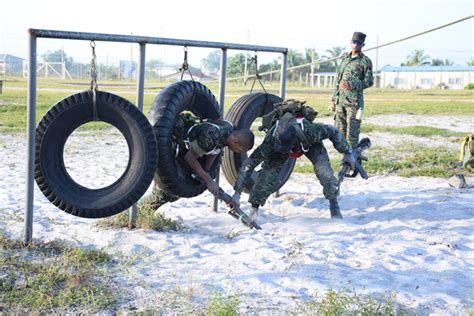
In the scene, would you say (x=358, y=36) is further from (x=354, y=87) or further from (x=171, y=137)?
(x=171, y=137)

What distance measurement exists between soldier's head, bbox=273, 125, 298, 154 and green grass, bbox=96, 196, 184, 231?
1.21 meters

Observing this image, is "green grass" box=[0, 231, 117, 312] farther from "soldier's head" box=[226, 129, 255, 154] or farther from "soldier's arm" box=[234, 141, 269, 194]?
"soldier's arm" box=[234, 141, 269, 194]

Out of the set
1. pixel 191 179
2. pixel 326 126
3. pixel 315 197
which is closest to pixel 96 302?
pixel 191 179

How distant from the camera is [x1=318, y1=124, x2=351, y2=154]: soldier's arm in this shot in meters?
6.55

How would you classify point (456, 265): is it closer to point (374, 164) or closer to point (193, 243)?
point (193, 243)

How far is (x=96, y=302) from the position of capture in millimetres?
4242

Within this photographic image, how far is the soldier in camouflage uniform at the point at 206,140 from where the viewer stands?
5.91 metres

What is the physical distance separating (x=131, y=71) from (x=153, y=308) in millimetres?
46098

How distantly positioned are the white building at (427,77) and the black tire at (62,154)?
63491 millimetres

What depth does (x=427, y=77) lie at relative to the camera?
2761 inches

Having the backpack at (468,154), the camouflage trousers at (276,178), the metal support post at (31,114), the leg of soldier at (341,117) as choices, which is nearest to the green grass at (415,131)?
the backpack at (468,154)

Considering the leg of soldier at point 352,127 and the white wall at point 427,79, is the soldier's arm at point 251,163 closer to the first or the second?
the leg of soldier at point 352,127

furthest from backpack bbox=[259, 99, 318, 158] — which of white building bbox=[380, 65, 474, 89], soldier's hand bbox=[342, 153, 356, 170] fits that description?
white building bbox=[380, 65, 474, 89]

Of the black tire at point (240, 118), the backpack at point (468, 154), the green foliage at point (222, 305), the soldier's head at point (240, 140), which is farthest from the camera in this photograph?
the backpack at point (468, 154)
